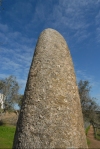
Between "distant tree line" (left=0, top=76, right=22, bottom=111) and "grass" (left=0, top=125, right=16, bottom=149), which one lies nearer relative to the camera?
"grass" (left=0, top=125, right=16, bottom=149)

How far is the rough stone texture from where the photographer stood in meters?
4.18

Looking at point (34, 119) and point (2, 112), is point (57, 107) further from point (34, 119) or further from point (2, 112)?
point (2, 112)

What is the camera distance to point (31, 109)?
14.9 ft

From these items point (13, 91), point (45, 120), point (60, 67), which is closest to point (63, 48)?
point (60, 67)

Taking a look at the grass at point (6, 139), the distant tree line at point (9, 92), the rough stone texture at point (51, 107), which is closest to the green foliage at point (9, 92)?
the distant tree line at point (9, 92)

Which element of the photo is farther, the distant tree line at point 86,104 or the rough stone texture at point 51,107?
the distant tree line at point 86,104

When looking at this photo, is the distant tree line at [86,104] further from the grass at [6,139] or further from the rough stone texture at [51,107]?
the rough stone texture at [51,107]

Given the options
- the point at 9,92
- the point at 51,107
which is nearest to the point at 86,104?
the point at 9,92

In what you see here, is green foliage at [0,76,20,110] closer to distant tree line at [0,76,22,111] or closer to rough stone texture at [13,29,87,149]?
distant tree line at [0,76,22,111]

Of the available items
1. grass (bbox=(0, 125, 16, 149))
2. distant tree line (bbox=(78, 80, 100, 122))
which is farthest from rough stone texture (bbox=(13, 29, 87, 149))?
distant tree line (bbox=(78, 80, 100, 122))

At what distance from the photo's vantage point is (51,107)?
177 inches

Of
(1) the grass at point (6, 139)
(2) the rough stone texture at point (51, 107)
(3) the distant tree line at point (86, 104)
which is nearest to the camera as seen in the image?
(2) the rough stone texture at point (51, 107)

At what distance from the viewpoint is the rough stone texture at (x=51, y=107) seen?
13.7 feet

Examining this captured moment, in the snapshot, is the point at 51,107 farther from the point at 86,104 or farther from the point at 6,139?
Answer: the point at 86,104
